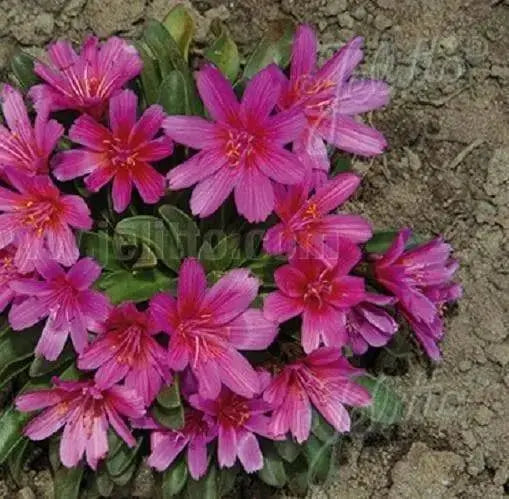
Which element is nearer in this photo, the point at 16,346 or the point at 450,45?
the point at 16,346

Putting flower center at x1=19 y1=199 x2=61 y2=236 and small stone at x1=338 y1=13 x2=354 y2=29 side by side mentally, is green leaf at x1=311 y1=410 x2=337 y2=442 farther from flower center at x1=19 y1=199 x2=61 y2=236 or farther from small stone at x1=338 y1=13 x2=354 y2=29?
small stone at x1=338 y1=13 x2=354 y2=29

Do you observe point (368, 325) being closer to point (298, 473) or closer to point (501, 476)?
point (298, 473)

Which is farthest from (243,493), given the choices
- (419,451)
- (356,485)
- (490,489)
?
(490,489)

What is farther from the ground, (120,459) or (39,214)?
(39,214)

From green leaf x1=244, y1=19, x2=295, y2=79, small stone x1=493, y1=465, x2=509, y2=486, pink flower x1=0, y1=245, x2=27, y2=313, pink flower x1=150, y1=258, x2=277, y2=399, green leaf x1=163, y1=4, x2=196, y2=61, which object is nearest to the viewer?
pink flower x1=150, y1=258, x2=277, y2=399

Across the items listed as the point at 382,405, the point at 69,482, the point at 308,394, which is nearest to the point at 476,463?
the point at 382,405

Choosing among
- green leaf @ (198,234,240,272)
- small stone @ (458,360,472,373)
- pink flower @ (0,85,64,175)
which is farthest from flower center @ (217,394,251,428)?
small stone @ (458,360,472,373)
